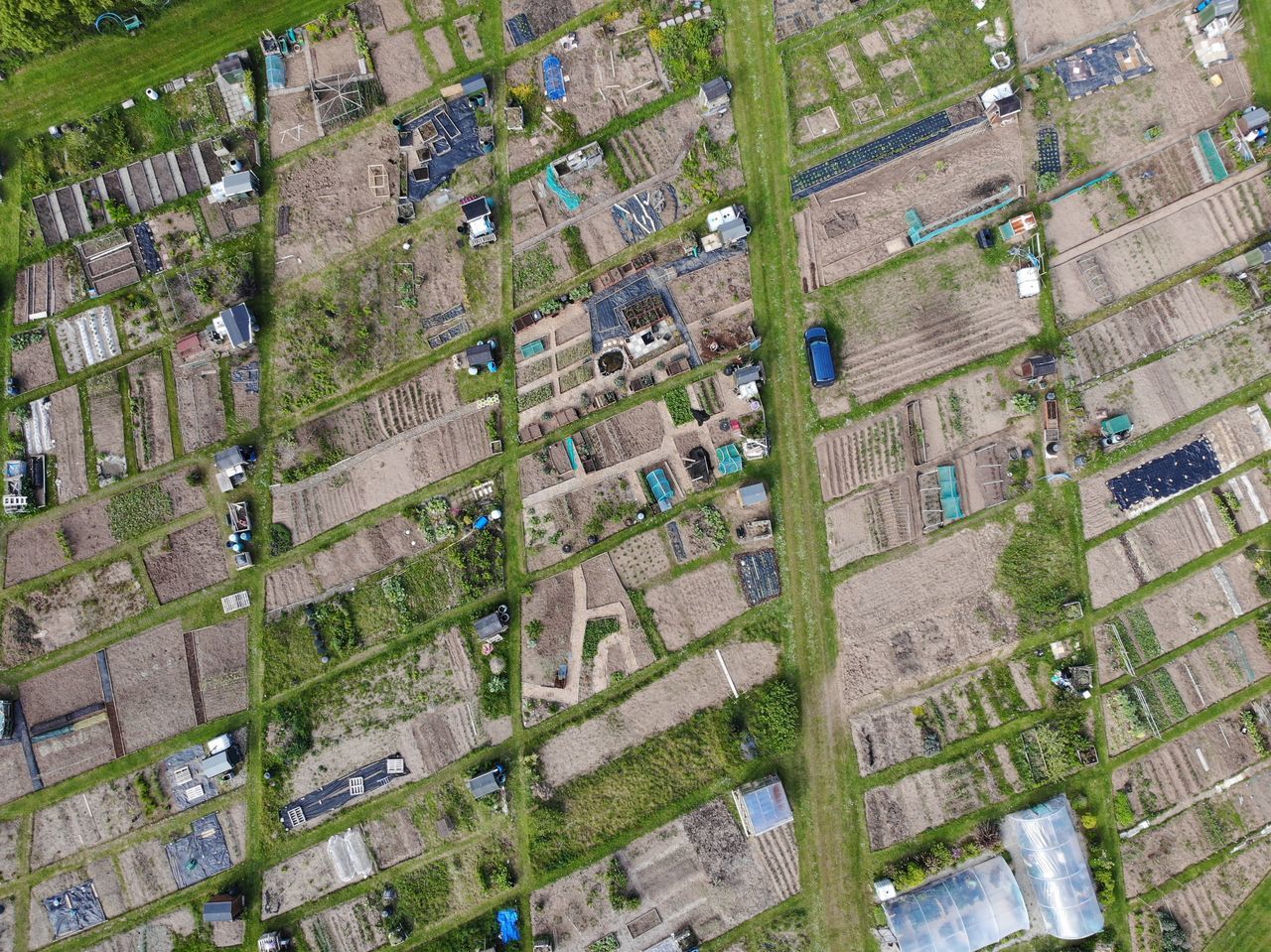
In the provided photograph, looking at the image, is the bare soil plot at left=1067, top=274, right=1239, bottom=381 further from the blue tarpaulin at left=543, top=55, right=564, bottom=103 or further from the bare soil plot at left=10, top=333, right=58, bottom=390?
the bare soil plot at left=10, top=333, right=58, bottom=390

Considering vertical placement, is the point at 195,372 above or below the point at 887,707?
above

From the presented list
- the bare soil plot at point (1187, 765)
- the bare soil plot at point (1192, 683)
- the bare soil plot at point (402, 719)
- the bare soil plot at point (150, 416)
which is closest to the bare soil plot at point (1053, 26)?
the bare soil plot at point (1192, 683)

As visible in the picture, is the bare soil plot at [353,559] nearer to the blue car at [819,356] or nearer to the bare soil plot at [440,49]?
the blue car at [819,356]

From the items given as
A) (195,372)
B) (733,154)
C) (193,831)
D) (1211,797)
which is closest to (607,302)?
(733,154)

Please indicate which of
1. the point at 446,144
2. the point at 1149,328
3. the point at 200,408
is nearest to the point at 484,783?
the point at 200,408

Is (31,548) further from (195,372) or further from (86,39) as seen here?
(86,39)

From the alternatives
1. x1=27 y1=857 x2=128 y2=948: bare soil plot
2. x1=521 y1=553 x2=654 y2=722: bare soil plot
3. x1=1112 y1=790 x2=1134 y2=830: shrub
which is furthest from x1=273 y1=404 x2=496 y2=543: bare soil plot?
x1=1112 y1=790 x2=1134 y2=830: shrub
